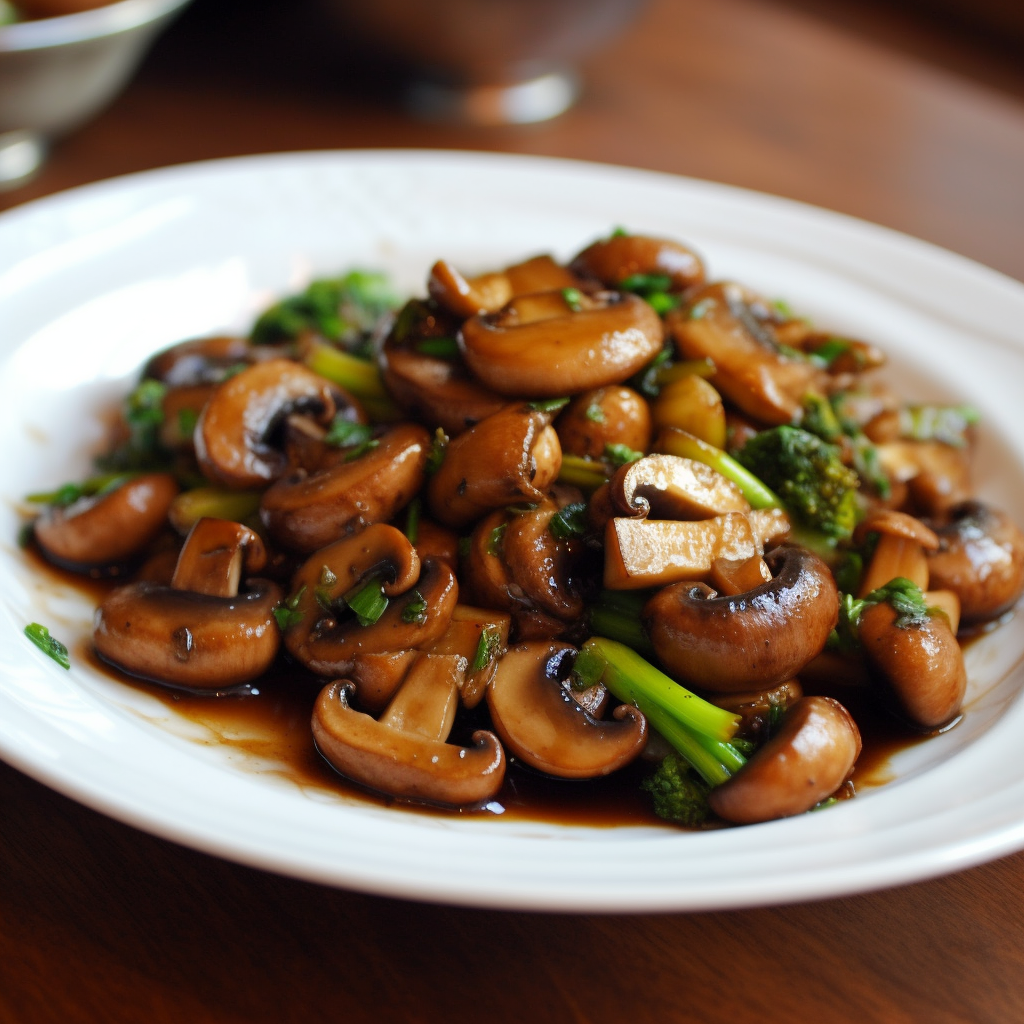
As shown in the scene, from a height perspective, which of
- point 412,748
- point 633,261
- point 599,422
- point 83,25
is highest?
point 83,25

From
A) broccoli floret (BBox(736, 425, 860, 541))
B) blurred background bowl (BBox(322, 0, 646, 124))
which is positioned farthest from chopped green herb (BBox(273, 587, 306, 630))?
blurred background bowl (BBox(322, 0, 646, 124))

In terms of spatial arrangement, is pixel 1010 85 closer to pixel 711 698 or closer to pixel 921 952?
pixel 711 698

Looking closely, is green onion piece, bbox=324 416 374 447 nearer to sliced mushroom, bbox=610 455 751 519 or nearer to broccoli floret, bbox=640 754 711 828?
sliced mushroom, bbox=610 455 751 519

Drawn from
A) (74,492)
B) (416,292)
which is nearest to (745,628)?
(74,492)

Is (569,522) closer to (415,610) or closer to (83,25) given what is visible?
(415,610)

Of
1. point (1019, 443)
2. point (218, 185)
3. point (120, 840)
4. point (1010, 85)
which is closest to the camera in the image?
point (120, 840)

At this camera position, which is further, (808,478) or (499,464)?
(808,478)

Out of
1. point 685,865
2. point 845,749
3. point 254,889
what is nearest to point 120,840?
point 254,889
